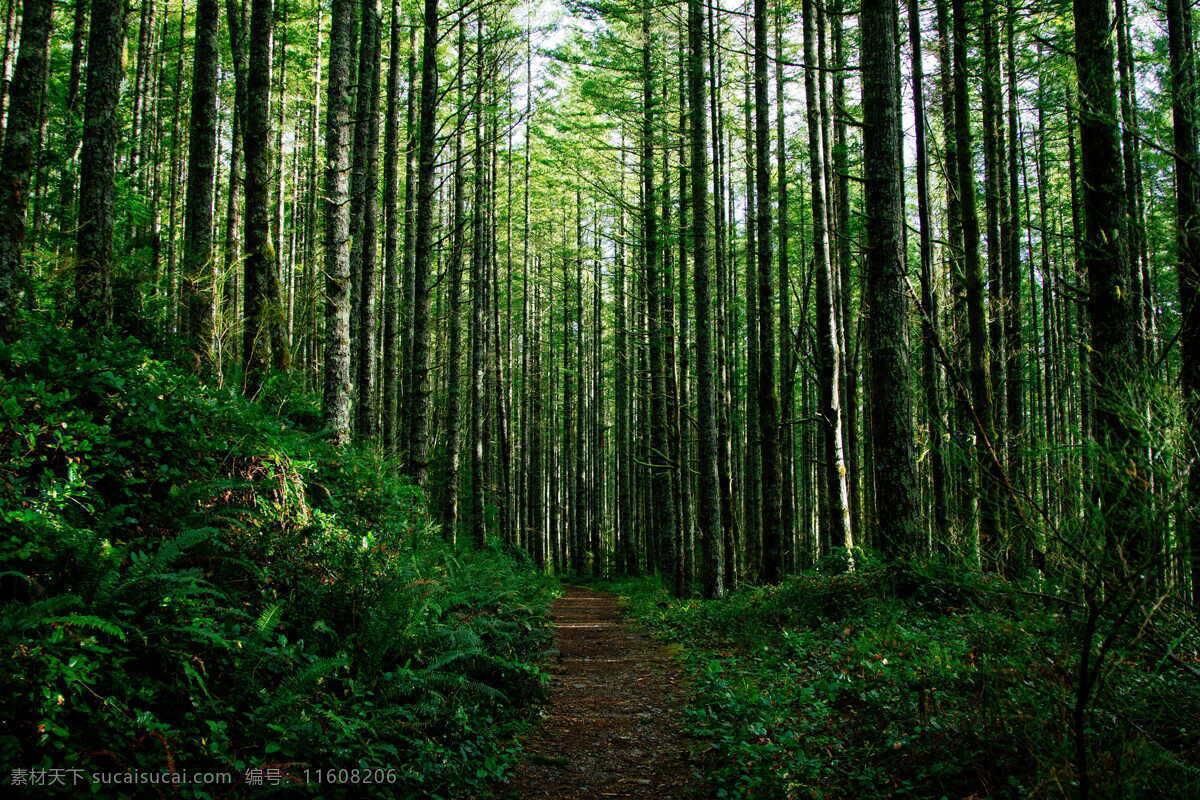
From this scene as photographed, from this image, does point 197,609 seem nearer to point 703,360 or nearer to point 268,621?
point 268,621

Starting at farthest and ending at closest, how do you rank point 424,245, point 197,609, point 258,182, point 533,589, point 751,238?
point 751,238 < point 533,589 < point 424,245 < point 258,182 < point 197,609

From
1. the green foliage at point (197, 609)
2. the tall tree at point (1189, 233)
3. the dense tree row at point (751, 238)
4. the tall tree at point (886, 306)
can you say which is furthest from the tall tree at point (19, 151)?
the tall tree at point (886, 306)

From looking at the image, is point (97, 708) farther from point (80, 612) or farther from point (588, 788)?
point (588, 788)

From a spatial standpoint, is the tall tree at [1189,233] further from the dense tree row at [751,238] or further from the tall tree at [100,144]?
the tall tree at [100,144]

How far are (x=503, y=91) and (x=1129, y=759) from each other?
1991 cm

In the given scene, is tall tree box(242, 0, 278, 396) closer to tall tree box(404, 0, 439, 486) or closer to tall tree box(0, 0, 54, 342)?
tall tree box(0, 0, 54, 342)

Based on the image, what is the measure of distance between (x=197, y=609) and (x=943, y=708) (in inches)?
183

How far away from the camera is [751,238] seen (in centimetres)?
1770

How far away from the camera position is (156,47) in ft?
72.6

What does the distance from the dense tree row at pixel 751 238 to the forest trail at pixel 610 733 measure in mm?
2549

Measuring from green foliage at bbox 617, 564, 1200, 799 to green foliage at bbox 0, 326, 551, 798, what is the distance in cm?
187

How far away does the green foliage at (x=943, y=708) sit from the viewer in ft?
9.96

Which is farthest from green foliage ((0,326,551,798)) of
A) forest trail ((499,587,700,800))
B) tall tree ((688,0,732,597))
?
tall tree ((688,0,732,597))

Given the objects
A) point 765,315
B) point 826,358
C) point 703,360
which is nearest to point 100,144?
point 703,360
